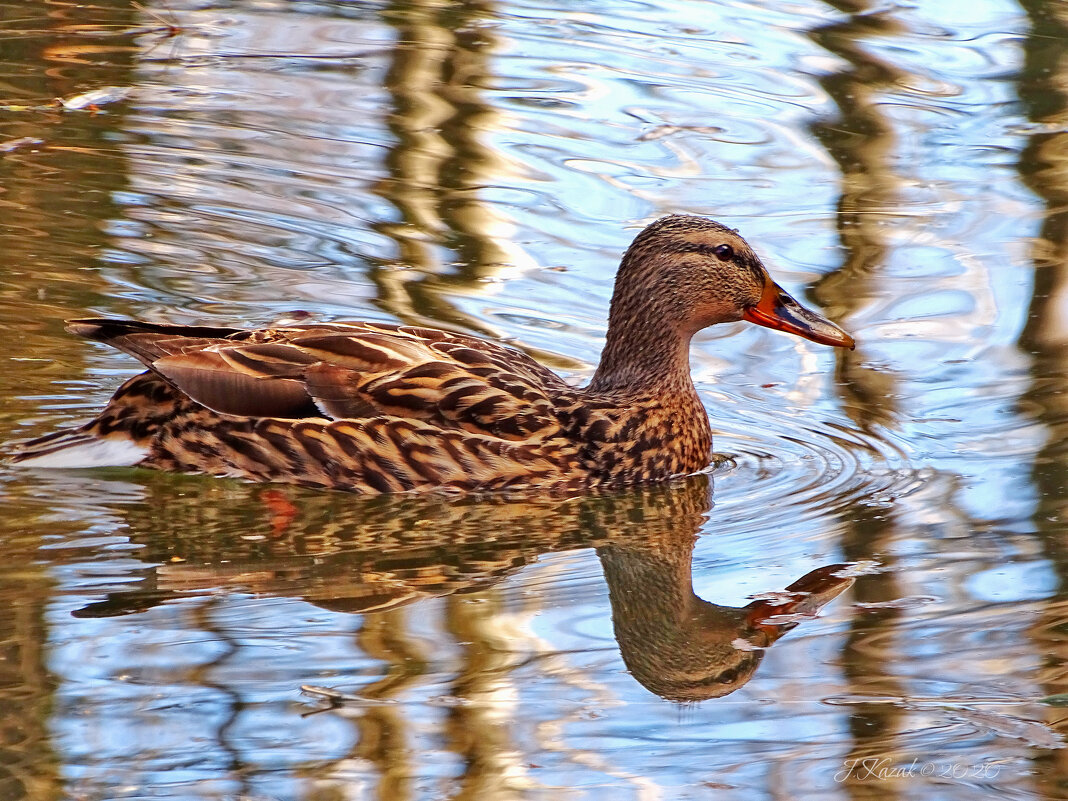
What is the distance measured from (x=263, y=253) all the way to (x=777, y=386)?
292 cm

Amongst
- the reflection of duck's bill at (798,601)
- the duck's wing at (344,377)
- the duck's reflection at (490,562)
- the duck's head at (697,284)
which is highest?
the duck's head at (697,284)

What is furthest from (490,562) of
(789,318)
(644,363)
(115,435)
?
(789,318)

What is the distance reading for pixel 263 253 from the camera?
957 centimetres

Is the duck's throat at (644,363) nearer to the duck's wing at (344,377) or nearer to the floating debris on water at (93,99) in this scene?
the duck's wing at (344,377)

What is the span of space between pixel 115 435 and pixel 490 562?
181cm

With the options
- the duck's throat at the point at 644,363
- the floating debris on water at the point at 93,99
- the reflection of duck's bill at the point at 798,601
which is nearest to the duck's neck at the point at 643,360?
the duck's throat at the point at 644,363

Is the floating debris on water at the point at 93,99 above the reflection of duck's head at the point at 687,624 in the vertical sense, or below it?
above

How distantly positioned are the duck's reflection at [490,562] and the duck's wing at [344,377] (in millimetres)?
366

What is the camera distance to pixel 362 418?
7422 mm

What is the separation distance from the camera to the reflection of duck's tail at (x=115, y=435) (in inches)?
285

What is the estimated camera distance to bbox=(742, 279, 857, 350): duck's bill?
25.6 feet

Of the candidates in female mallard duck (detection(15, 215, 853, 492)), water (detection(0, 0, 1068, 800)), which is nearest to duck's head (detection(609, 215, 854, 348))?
female mallard duck (detection(15, 215, 853, 492))

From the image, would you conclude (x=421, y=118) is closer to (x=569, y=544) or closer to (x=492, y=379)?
(x=492, y=379)

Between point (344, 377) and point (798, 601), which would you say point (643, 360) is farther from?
point (798, 601)
